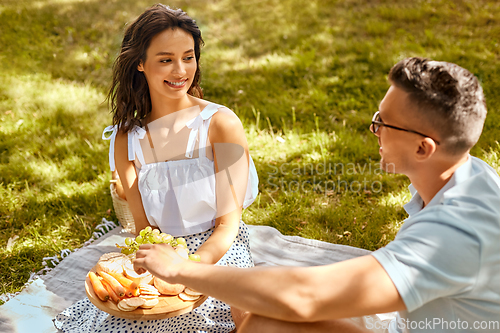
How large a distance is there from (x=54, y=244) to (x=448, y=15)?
710 cm

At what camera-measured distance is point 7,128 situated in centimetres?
530

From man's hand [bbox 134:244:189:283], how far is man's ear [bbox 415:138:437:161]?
42.8 inches

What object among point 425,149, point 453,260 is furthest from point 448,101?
point 453,260

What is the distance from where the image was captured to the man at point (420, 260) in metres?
1.41

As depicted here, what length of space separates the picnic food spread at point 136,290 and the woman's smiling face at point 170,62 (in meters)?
1.03

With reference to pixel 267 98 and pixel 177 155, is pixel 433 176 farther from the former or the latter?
pixel 267 98

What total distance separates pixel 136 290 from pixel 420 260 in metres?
1.46

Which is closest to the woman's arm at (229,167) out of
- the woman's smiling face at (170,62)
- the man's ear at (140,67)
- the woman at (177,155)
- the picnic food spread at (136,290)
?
the woman at (177,155)

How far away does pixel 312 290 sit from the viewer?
4.75 feet

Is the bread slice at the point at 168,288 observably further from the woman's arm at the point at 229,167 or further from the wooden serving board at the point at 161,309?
the woman's arm at the point at 229,167

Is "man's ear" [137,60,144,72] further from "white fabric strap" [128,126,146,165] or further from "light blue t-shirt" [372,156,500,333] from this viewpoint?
"light blue t-shirt" [372,156,500,333]

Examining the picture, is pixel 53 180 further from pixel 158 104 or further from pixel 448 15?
pixel 448 15

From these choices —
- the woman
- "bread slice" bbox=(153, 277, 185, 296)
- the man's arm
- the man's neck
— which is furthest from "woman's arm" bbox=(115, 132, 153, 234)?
the man's neck

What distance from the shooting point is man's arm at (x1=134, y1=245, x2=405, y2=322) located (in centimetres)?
141
